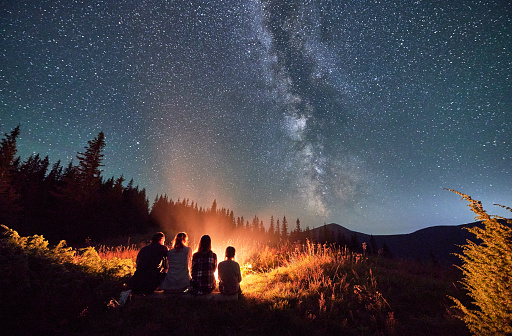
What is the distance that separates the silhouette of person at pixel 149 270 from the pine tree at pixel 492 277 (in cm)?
614

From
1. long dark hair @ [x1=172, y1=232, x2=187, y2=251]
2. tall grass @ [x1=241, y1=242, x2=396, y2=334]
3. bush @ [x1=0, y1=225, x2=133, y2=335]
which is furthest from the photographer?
long dark hair @ [x1=172, y1=232, x2=187, y2=251]

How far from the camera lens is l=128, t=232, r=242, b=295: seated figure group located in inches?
203

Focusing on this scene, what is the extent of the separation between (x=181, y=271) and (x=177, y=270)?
4.2 inches

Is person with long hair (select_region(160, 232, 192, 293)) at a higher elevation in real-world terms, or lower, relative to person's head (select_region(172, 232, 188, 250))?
lower

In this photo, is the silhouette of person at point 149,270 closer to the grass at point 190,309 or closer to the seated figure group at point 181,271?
the seated figure group at point 181,271

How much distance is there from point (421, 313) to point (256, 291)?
3776 millimetres

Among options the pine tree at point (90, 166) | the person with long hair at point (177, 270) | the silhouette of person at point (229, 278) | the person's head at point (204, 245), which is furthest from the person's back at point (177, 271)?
the pine tree at point (90, 166)

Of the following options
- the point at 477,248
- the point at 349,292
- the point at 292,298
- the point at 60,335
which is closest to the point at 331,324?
the point at 292,298

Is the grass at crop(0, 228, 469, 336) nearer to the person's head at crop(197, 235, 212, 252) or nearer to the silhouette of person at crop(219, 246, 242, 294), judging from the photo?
the silhouette of person at crop(219, 246, 242, 294)

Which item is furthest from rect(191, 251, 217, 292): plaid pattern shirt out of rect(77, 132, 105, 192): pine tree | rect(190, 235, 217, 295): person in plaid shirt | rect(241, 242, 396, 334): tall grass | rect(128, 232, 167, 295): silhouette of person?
rect(77, 132, 105, 192): pine tree

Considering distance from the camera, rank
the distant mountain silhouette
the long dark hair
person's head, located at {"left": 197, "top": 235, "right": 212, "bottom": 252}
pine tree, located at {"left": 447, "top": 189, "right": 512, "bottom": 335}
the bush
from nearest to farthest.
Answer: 1. pine tree, located at {"left": 447, "top": 189, "right": 512, "bottom": 335}
2. the bush
3. the long dark hair
4. person's head, located at {"left": 197, "top": 235, "right": 212, "bottom": 252}
5. the distant mountain silhouette

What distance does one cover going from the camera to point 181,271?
18.1 ft

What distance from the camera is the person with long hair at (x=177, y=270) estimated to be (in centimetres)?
539

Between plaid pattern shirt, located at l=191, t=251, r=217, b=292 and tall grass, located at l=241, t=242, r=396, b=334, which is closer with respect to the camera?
tall grass, located at l=241, t=242, r=396, b=334
